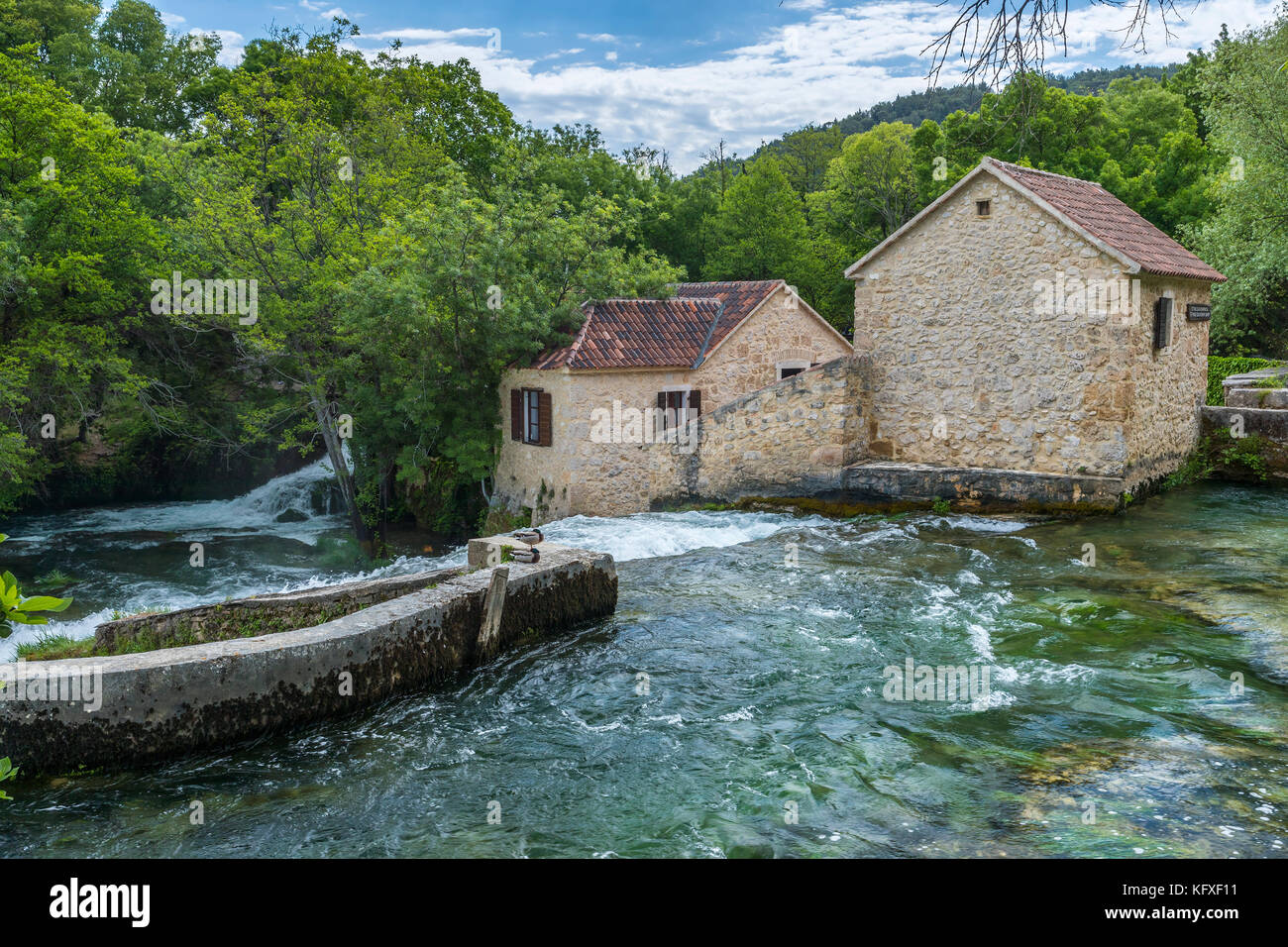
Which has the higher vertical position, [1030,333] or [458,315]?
[458,315]

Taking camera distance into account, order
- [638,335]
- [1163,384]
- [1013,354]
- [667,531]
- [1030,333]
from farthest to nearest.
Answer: [638,335] < [1163,384] < [1013,354] < [1030,333] < [667,531]

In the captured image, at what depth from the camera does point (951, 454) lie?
52.1ft

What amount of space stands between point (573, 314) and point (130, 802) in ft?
47.1

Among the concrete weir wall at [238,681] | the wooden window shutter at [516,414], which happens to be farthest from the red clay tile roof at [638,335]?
the concrete weir wall at [238,681]

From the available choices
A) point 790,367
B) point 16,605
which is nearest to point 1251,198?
point 790,367

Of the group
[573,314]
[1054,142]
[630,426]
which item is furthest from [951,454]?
[1054,142]

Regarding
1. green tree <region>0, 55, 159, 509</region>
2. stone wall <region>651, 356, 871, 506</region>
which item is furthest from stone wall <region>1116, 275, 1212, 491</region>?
green tree <region>0, 55, 159, 509</region>

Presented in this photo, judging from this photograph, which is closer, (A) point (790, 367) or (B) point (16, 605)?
(B) point (16, 605)

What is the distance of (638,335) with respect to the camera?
19344 millimetres

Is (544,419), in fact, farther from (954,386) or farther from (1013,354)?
(1013,354)

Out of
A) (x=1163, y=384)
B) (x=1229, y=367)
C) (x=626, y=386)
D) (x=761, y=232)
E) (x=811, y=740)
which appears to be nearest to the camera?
(x=811, y=740)

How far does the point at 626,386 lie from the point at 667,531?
5032 millimetres

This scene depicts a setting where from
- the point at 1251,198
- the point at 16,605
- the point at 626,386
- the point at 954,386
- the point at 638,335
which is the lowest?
the point at 16,605

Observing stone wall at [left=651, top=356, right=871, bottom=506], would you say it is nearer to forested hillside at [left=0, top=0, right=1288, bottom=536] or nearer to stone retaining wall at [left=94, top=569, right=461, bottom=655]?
forested hillside at [left=0, top=0, right=1288, bottom=536]
